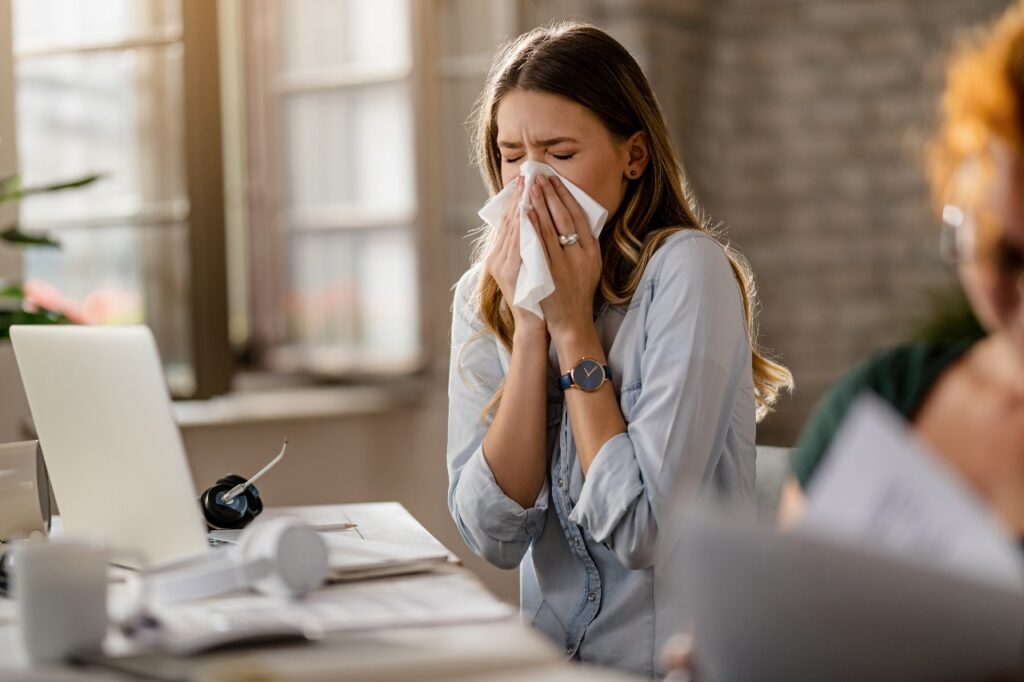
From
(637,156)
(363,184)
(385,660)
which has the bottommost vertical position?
(385,660)

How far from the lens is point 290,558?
1.09m

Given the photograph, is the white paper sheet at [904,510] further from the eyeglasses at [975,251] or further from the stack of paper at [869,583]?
the eyeglasses at [975,251]

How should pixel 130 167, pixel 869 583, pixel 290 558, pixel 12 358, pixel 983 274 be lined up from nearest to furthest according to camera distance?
pixel 869 583
pixel 983 274
pixel 290 558
pixel 12 358
pixel 130 167

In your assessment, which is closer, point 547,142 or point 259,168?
point 547,142

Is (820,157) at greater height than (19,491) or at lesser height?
greater

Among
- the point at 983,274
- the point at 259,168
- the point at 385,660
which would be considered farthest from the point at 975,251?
the point at 259,168

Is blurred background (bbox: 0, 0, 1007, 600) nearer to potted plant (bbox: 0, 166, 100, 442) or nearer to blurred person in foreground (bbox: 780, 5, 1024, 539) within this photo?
potted plant (bbox: 0, 166, 100, 442)

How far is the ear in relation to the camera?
5.14 feet

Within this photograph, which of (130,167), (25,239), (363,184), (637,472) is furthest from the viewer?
(363,184)

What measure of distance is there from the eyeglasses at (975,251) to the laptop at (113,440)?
0.68 m

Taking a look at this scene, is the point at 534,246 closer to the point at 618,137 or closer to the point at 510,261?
the point at 510,261

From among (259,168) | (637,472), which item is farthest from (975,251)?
(259,168)

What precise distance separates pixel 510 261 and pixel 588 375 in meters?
0.21

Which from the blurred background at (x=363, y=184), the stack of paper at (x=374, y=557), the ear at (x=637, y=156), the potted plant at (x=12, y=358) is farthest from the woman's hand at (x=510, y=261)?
the blurred background at (x=363, y=184)
